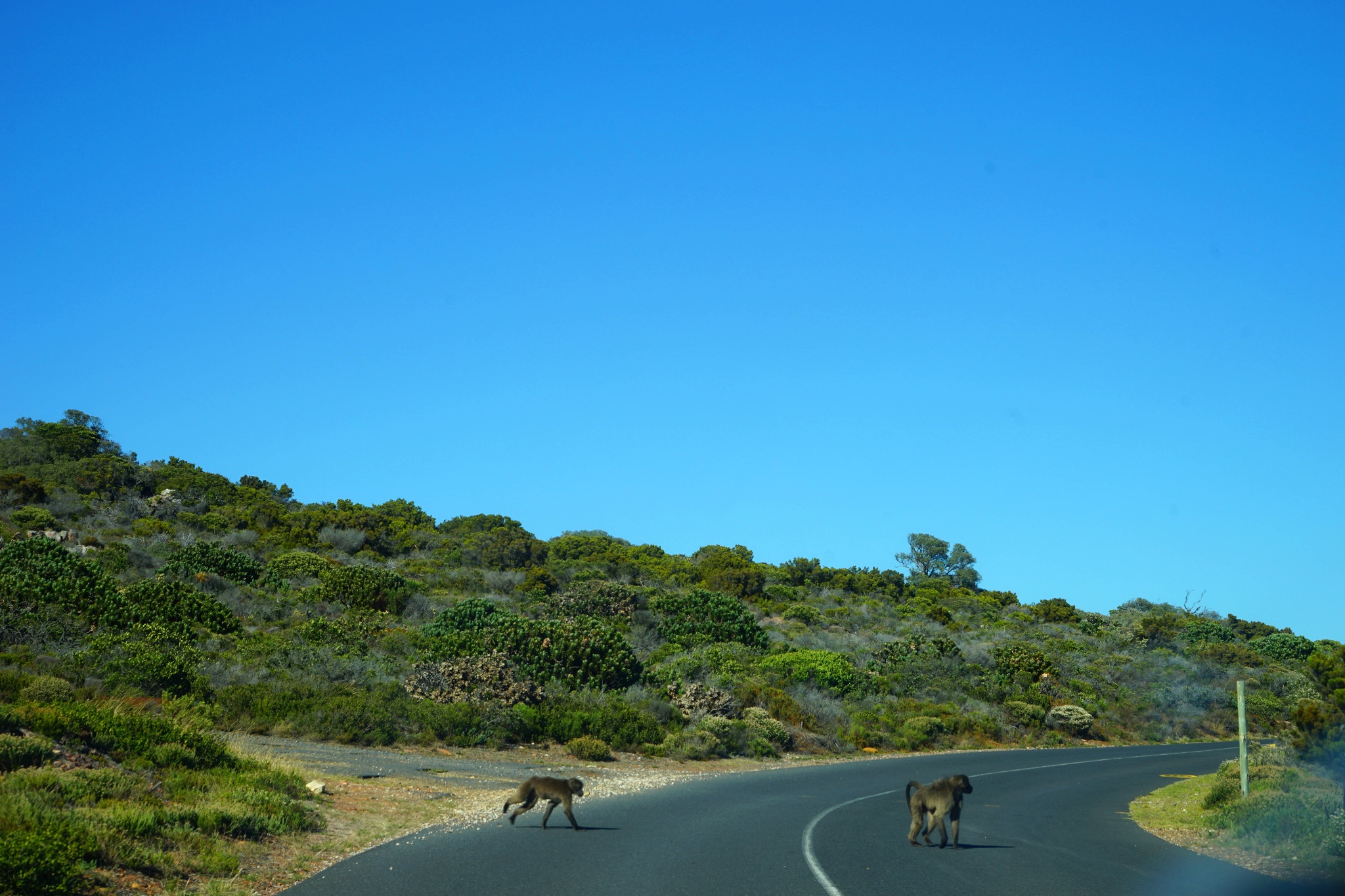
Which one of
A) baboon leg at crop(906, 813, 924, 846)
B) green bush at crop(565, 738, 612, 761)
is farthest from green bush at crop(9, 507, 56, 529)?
baboon leg at crop(906, 813, 924, 846)

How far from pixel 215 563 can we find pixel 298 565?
222 inches

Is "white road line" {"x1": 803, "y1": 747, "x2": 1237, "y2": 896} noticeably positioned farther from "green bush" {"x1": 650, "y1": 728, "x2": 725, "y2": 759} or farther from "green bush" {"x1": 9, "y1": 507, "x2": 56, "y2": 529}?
"green bush" {"x1": 9, "y1": 507, "x2": 56, "y2": 529}

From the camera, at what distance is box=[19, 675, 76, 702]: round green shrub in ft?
56.1

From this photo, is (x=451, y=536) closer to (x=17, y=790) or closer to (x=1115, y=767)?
(x=1115, y=767)

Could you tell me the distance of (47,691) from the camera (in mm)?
17422

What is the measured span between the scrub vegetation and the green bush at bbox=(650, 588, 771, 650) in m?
0.13

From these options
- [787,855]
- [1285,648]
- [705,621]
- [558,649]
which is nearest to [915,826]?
[787,855]

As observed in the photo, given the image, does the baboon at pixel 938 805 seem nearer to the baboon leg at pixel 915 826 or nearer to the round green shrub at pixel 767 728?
the baboon leg at pixel 915 826

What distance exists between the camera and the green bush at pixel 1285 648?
6309 cm

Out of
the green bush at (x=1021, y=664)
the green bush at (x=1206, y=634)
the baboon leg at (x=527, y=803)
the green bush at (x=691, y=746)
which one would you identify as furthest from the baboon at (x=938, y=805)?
the green bush at (x=1206, y=634)

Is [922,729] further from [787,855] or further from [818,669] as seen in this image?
[787,855]

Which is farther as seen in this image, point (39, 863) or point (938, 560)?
point (938, 560)

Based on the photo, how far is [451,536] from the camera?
75.7 meters

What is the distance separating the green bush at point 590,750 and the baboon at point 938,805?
41.1ft
